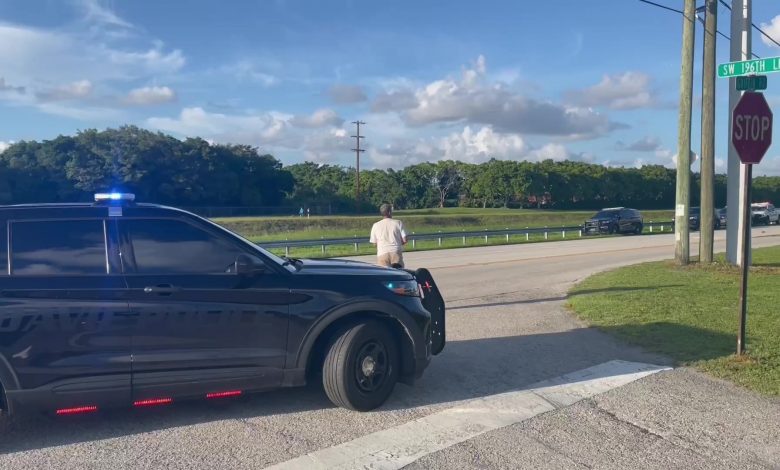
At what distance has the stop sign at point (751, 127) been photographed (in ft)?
24.2

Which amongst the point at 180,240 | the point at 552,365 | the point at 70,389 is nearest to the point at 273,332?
the point at 180,240

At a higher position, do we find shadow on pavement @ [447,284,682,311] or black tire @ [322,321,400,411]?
black tire @ [322,321,400,411]

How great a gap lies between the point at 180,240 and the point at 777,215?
62.9 meters

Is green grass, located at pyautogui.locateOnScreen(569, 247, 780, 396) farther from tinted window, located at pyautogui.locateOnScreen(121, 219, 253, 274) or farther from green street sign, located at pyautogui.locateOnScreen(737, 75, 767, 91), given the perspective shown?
tinted window, located at pyautogui.locateOnScreen(121, 219, 253, 274)

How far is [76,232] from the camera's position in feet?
17.0

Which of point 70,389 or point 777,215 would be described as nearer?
point 70,389

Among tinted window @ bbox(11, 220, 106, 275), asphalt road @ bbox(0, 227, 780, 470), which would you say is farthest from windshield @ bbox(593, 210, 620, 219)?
tinted window @ bbox(11, 220, 106, 275)

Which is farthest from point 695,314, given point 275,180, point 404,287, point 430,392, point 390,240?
point 275,180

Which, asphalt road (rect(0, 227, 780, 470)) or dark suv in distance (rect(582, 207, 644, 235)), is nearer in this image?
asphalt road (rect(0, 227, 780, 470))

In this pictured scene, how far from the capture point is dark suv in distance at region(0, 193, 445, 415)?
491cm

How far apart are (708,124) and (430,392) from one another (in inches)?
561

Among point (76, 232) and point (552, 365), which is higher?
point (76, 232)

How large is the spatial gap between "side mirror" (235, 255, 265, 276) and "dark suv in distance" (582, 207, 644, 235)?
3674 centimetres

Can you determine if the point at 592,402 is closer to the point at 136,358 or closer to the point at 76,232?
the point at 136,358
